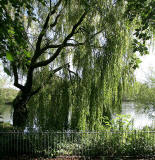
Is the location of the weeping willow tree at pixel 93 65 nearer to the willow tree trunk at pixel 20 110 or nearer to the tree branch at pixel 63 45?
the tree branch at pixel 63 45

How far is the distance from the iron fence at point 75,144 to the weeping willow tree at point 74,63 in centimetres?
49

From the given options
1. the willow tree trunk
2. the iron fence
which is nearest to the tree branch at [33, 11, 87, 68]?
the willow tree trunk

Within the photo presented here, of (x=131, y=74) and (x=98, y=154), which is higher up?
(x=131, y=74)

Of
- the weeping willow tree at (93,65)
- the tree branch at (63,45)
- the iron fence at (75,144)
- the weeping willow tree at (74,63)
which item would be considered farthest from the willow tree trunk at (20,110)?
the tree branch at (63,45)

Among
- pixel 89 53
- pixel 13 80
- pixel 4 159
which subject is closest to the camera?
pixel 4 159

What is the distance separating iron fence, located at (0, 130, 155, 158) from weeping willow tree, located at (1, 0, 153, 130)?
0.49 meters

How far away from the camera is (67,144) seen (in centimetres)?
701

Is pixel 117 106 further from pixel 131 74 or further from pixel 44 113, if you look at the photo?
pixel 44 113

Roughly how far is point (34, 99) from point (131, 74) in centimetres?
385

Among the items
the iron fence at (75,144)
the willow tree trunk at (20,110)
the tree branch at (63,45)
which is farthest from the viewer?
the willow tree trunk at (20,110)

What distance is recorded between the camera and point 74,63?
7.08 meters

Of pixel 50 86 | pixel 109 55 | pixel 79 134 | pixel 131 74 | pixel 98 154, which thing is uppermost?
pixel 109 55

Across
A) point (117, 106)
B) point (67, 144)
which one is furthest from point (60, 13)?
point (67, 144)

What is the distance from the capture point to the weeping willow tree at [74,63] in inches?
264
